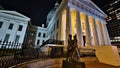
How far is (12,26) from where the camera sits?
74.8 ft

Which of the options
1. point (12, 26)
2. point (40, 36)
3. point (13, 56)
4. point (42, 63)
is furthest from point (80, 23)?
point (40, 36)

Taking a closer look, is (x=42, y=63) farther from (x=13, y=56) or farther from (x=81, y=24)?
(x=81, y=24)

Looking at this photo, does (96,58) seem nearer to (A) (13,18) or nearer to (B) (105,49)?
(B) (105,49)

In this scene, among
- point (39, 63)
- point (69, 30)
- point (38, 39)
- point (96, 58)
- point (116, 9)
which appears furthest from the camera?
point (116, 9)

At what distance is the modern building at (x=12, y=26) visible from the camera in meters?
21.4

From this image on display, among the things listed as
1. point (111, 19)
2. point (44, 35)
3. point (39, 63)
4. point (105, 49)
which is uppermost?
point (111, 19)

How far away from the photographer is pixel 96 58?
9.12m

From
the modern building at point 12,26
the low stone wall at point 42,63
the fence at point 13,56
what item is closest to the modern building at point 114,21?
the modern building at point 12,26

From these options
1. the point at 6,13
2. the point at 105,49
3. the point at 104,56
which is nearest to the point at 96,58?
the point at 104,56

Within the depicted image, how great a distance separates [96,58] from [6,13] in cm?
2717

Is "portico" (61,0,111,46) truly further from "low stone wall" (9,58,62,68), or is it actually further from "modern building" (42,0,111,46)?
"low stone wall" (9,58,62,68)

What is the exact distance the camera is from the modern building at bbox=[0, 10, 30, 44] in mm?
21377

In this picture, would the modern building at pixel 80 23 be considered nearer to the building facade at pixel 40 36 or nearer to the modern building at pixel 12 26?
the modern building at pixel 12 26

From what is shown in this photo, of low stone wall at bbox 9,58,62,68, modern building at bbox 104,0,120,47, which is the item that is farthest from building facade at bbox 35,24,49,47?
modern building at bbox 104,0,120,47
